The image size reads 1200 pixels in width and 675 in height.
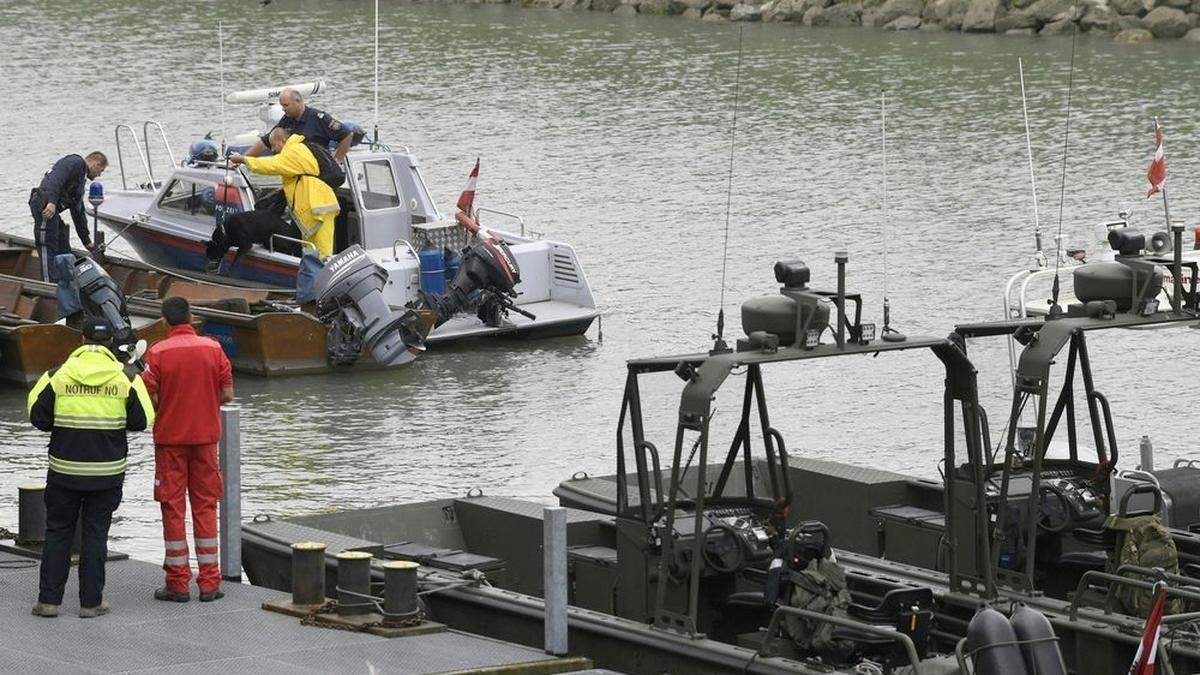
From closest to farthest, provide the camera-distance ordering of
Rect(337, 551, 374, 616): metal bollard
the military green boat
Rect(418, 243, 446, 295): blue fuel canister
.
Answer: the military green boat, Rect(337, 551, 374, 616): metal bollard, Rect(418, 243, 446, 295): blue fuel canister

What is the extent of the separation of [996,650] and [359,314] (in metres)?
11.0

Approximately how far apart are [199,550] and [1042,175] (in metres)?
20.5

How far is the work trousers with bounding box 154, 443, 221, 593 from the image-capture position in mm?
10141

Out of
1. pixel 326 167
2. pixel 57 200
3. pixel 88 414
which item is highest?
pixel 326 167

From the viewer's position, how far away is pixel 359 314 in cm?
1859

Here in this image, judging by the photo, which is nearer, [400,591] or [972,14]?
[400,591]

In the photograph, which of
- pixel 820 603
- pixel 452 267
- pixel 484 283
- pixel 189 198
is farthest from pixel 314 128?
pixel 820 603

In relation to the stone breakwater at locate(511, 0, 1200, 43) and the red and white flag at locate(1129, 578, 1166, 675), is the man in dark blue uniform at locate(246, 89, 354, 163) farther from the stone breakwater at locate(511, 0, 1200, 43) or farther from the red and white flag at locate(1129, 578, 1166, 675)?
the stone breakwater at locate(511, 0, 1200, 43)

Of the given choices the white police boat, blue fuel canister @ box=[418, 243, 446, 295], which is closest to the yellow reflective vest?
the white police boat

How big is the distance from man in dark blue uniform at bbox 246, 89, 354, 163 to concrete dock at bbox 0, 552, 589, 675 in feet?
33.0

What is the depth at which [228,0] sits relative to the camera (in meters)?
53.5

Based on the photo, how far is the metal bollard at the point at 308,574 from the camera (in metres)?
10.2

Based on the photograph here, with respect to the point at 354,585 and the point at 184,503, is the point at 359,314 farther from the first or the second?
the point at 354,585

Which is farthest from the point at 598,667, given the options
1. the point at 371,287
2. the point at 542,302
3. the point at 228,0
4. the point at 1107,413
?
the point at 228,0
